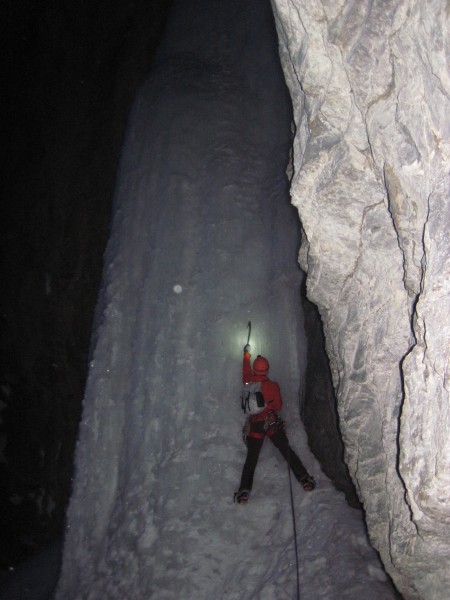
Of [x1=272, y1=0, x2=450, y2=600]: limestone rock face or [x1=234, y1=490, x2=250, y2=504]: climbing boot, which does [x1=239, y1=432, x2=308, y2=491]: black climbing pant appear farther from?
[x1=272, y1=0, x2=450, y2=600]: limestone rock face

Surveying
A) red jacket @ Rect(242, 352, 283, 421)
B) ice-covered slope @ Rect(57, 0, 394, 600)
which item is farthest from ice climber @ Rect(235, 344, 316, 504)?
ice-covered slope @ Rect(57, 0, 394, 600)

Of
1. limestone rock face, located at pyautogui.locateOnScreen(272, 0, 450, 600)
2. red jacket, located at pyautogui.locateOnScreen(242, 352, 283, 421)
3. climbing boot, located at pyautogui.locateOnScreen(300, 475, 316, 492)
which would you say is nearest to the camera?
limestone rock face, located at pyautogui.locateOnScreen(272, 0, 450, 600)

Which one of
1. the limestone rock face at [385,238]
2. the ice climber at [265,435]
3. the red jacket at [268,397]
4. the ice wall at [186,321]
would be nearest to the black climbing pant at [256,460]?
the ice climber at [265,435]

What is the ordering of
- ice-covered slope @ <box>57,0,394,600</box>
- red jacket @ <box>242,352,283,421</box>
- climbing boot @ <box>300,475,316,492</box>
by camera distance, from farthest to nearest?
red jacket @ <box>242,352,283,421</box> → climbing boot @ <box>300,475,316,492</box> → ice-covered slope @ <box>57,0,394,600</box>

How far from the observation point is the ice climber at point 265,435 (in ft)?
12.2

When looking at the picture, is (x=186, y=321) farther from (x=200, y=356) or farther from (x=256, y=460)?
(x=256, y=460)

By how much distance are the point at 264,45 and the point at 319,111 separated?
508 cm

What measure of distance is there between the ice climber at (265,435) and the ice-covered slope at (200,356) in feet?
Answer: 0.65

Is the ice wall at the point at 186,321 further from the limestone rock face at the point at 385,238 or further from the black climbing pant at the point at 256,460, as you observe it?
the limestone rock face at the point at 385,238

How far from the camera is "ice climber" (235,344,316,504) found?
12.2 feet

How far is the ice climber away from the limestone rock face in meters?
1.00

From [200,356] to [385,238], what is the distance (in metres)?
2.93

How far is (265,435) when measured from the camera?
381 cm

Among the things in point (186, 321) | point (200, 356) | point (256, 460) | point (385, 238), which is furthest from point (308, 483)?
point (385, 238)
